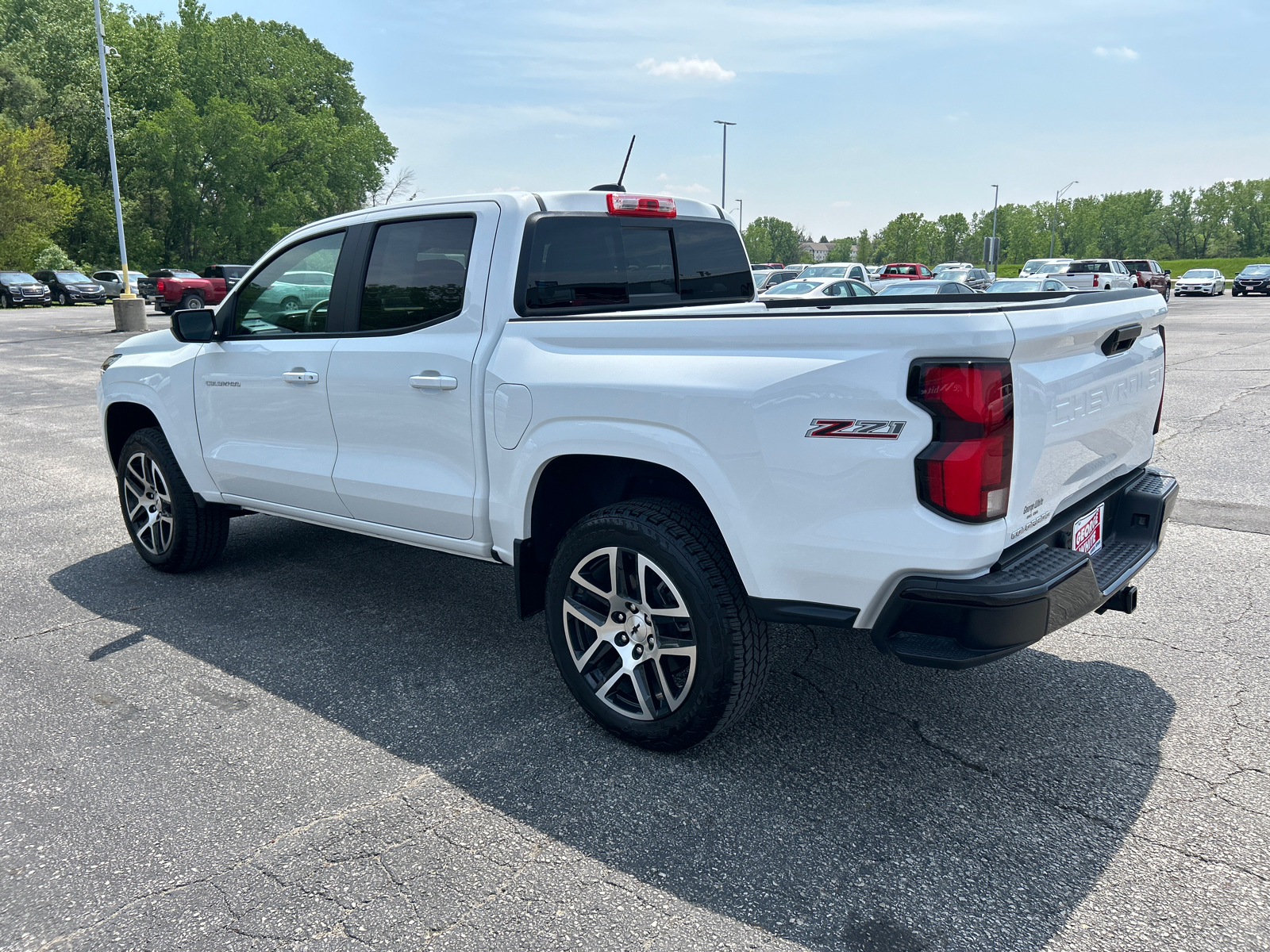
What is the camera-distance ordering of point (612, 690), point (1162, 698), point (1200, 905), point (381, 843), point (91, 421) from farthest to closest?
point (91, 421)
point (1162, 698)
point (612, 690)
point (381, 843)
point (1200, 905)

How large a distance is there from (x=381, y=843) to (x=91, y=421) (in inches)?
409

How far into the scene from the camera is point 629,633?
337 cm

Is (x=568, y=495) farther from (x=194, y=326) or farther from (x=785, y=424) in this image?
(x=194, y=326)

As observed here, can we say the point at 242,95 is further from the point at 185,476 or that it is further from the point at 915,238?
the point at 915,238

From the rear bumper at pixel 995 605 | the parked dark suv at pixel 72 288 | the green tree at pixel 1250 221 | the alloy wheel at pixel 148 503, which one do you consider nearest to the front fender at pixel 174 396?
the alloy wheel at pixel 148 503

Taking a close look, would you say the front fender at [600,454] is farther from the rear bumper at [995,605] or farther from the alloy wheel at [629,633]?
the rear bumper at [995,605]

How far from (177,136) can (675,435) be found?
65355mm

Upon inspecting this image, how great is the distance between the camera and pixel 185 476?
17.1 feet

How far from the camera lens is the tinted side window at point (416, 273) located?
391cm

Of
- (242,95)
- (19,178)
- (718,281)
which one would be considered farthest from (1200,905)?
(242,95)

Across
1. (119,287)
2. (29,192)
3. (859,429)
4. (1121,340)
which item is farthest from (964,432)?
(29,192)

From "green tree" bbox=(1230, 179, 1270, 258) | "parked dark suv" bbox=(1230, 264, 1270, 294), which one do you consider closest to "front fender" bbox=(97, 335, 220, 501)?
"parked dark suv" bbox=(1230, 264, 1270, 294)

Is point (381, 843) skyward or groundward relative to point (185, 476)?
groundward

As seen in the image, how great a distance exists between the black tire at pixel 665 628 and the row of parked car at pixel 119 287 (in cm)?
2833
